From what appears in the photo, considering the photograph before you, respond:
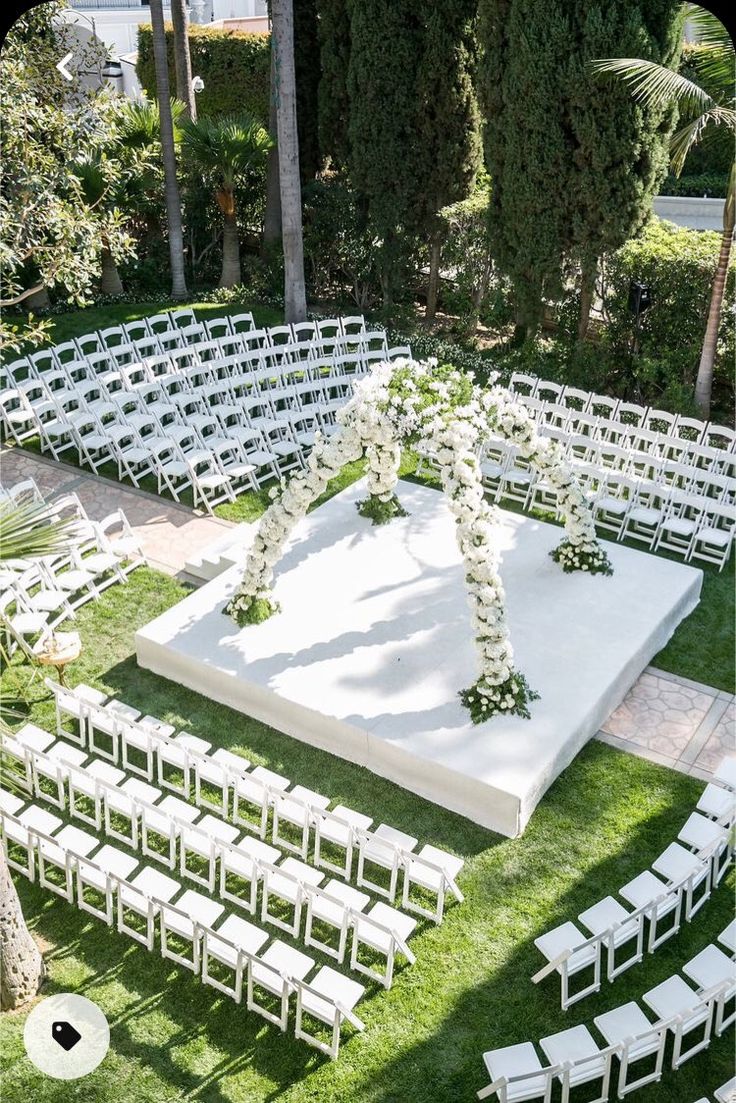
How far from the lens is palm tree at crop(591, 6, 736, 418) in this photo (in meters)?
13.1

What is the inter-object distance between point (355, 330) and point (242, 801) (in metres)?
12.0

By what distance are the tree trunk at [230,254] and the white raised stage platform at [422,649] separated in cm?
1072

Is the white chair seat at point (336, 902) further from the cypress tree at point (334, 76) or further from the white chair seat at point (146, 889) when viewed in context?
the cypress tree at point (334, 76)

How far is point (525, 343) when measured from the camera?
17.3 metres

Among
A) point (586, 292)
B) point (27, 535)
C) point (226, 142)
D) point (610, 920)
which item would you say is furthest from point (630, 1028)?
point (226, 142)

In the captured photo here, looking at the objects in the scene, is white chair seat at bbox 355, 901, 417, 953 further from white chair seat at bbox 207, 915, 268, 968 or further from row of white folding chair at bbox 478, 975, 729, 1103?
row of white folding chair at bbox 478, 975, 729, 1103

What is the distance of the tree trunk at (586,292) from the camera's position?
16.0 m

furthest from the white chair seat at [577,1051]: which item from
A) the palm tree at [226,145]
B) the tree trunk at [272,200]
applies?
the tree trunk at [272,200]

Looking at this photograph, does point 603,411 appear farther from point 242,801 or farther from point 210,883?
point 210,883

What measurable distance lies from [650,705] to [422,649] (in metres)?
2.28

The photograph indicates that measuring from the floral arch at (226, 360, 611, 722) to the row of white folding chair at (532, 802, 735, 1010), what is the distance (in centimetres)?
194

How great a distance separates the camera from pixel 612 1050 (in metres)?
6.31

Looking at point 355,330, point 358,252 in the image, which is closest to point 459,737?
point 355,330

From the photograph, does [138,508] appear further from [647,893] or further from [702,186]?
[702,186]
